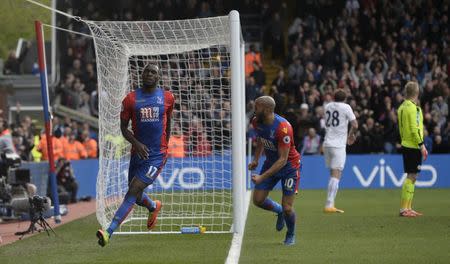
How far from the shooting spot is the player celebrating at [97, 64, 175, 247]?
1254cm

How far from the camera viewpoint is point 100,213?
1488 cm

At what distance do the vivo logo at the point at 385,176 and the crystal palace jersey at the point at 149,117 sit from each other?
15.1 metres

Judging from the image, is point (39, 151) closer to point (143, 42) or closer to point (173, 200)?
point (173, 200)

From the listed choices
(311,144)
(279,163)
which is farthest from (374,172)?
→ (279,163)

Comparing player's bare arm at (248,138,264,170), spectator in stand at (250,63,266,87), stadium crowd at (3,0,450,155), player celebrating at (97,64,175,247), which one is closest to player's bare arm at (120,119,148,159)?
player celebrating at (97,64,175,247)

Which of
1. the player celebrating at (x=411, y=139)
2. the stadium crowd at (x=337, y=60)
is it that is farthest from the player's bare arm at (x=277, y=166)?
the stadium crowd at (x=337, y=60)

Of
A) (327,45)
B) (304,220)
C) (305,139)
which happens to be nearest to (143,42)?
(304,220)

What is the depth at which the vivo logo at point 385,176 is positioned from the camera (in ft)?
88.3

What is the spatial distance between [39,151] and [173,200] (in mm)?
6613

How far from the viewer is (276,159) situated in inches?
502

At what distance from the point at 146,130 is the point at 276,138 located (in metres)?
1.56

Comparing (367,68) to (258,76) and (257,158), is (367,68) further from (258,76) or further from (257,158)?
(257,158)

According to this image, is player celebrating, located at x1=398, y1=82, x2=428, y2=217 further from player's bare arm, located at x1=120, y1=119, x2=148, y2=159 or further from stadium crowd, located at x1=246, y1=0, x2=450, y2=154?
stadium crowd, located at x1=246, y1=0, x2=450, y2=154

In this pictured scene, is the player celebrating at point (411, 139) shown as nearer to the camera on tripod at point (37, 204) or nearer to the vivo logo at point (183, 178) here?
the vivo logo at point (183, 178)
